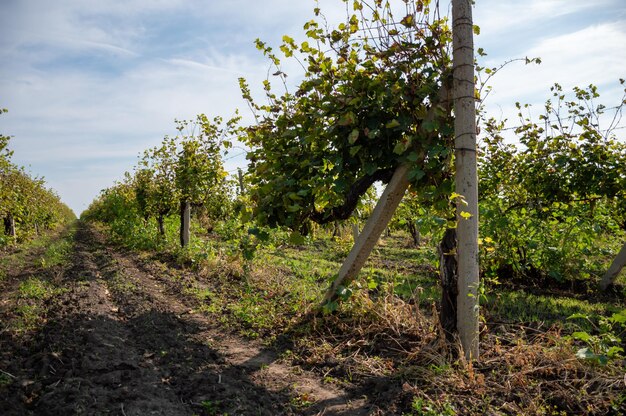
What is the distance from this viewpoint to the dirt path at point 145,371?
3168 millimetres

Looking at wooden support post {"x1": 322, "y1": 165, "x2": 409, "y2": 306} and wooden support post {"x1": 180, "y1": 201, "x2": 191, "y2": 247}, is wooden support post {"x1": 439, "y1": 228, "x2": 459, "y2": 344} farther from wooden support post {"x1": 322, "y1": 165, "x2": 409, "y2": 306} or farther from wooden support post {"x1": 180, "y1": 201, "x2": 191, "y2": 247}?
wooden support post {"x1": 180, "y1": 201, "x2": 191, "y2": 247}

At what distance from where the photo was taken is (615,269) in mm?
7574

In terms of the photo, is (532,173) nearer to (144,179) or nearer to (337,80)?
(337,80)

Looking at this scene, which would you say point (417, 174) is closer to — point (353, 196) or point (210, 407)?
point (353, 196)

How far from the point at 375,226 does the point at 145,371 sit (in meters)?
2.87

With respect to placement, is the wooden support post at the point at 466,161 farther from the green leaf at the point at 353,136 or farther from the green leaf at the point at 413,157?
the green leaf at the point at 353,136

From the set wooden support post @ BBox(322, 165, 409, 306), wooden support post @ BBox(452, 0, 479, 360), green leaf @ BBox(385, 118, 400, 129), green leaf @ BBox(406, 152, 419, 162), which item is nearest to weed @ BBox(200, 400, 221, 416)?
wooden support post @ BBox(322, 165, 409, 306)

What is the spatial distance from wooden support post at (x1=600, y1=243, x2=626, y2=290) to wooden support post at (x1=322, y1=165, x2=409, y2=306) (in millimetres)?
5692

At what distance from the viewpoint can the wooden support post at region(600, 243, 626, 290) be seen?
7406mm

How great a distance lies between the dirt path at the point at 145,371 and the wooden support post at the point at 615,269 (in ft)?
22.3

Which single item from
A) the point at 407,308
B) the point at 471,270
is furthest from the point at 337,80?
the point at 407,308

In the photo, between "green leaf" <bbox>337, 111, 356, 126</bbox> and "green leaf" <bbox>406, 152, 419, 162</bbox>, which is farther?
"green leaf" <bbox>337, 111, 356, 126</bbox>

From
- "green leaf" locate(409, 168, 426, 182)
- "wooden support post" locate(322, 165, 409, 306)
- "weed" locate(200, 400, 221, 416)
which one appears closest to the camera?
"weed" locate(200, 400, 221, 416)

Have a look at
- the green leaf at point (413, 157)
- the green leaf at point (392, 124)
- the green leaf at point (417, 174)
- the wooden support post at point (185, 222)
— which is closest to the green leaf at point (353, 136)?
the green leaf at point (392, 124)
